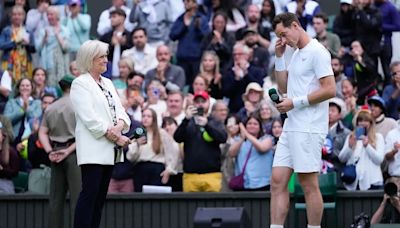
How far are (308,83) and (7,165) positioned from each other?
205 inches

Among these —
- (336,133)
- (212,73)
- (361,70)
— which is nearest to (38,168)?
(212,73)

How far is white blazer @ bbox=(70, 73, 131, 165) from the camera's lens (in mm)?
10648

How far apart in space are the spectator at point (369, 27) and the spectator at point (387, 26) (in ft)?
0.40

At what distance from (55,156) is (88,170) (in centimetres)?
275

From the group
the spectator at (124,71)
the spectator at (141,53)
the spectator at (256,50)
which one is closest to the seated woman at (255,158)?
the spectator at (256,50)

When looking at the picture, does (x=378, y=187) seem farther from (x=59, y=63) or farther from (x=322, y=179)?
(x=59, y=63)

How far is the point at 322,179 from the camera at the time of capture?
45.4 feet

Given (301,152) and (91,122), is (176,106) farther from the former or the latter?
(91,122)

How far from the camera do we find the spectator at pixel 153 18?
18.9 meters

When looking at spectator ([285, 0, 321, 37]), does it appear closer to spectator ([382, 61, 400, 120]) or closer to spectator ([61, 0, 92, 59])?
spectator ([382, 61, 400, 120])

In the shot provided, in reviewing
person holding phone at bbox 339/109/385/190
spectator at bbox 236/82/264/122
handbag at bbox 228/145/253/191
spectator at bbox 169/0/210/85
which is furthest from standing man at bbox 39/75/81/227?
spectator at bbox 169/0/210/85

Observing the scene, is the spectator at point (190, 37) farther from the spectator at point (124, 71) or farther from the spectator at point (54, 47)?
the spectator at point (54, 47)

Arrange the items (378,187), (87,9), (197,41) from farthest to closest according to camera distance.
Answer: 1. (87,9)
2. (197,41)
3. (378,187)

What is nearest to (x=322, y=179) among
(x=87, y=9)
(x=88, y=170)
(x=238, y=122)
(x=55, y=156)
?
(x=238, y=122)
